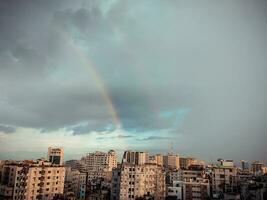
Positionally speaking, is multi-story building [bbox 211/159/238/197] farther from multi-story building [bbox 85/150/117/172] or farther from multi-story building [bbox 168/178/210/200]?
multi-story building [bbox 85/150/117/172]

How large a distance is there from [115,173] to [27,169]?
7.77 metres

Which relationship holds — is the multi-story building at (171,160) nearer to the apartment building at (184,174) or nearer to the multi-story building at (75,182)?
the apartment building at (184,174)

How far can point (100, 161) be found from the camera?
58.5 metres

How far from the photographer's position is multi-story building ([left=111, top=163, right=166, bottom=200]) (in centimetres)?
2386

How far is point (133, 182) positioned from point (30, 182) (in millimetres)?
9083

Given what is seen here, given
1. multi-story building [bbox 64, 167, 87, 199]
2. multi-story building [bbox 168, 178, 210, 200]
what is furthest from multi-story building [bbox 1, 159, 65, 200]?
multi-story building [bbox 168, 178, 210, 200]

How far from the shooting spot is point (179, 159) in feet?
216

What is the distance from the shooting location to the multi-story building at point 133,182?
2386 centimetres

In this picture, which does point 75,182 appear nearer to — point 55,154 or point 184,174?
point 184,174

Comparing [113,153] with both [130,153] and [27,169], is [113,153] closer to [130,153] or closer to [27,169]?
[130,153]

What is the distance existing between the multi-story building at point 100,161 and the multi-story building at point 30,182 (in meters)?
29.6

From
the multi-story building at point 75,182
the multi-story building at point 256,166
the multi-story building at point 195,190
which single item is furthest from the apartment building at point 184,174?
the multi-story building at point 256,166

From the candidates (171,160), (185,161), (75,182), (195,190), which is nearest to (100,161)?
(171,160)

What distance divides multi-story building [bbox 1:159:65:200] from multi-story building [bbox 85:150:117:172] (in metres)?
29.6
